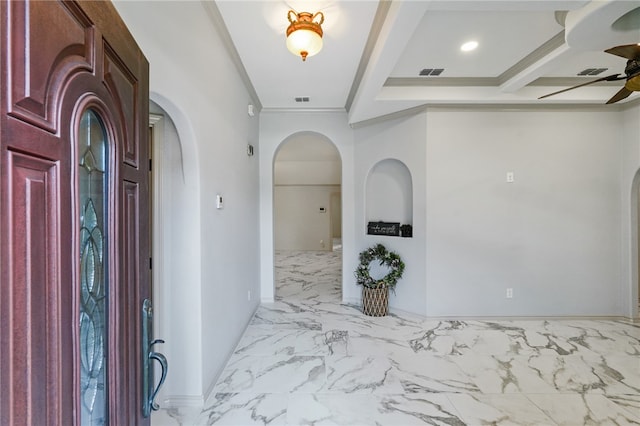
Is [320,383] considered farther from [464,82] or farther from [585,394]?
[464,82]

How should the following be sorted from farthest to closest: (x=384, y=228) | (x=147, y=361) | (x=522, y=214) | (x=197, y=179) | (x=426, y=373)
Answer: (x=384, y=228) < (x=522, y=214) < (x=426, y=373) < (x=197, y=179) < (x=147, y=361)

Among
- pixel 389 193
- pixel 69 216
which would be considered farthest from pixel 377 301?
pixel 69 216

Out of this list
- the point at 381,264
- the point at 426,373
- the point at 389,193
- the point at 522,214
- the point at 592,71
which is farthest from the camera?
the point at 389,193

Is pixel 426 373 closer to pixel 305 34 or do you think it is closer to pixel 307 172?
pixel 305 34

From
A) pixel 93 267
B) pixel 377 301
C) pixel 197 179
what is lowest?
pixel 377 301

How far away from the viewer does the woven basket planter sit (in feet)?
12.5

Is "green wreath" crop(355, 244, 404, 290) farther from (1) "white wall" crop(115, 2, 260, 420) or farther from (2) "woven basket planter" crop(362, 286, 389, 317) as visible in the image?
(1) "white wall" crop(115, 2, 260, 420)

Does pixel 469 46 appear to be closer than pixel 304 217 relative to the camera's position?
Yes

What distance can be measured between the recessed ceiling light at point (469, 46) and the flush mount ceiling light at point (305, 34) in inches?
59.3

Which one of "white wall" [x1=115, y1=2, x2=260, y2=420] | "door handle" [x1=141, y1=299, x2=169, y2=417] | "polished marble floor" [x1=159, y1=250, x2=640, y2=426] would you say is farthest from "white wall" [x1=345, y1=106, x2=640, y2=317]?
"door handle" [x1=141, y1=299, x2=169, y2=417]

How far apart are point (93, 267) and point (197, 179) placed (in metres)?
1.29

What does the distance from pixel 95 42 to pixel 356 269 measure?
3.94 metres

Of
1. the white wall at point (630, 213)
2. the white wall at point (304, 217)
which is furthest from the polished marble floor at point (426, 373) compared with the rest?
the white wall at point (304, 217)

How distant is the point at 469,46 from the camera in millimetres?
2678
